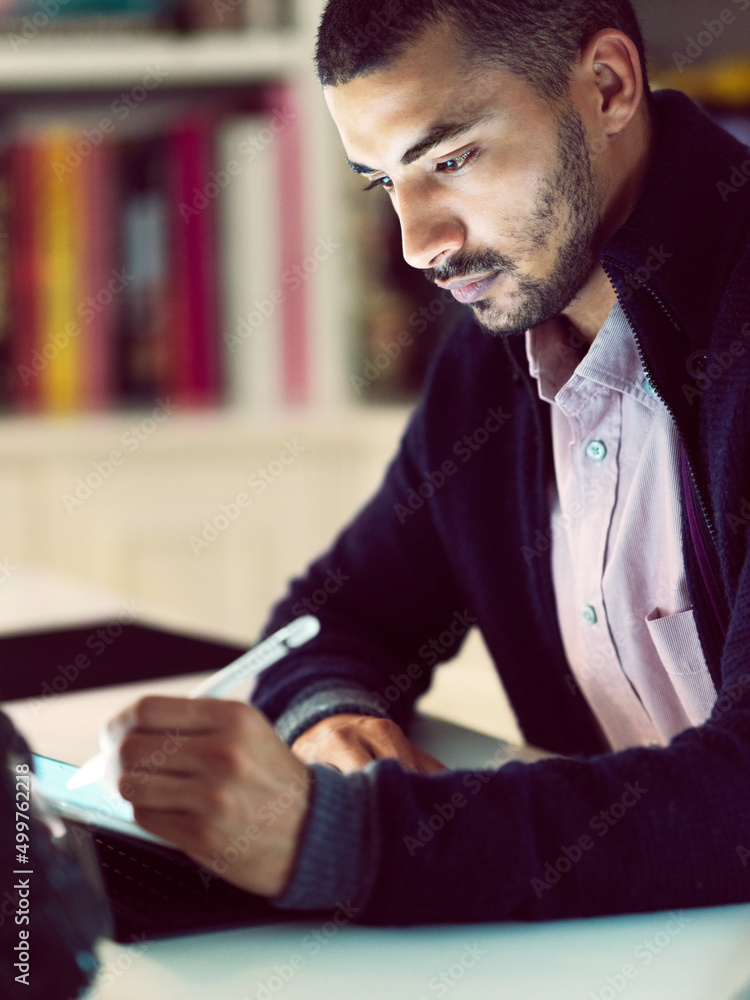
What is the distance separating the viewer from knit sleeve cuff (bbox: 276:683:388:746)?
94 centimetres

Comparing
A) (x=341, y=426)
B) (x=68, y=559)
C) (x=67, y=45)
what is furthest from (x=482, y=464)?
(x=67, y=45)

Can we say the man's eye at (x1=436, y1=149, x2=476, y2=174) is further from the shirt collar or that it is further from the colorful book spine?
the colorful book spine

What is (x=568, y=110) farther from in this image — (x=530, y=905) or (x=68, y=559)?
(x=68, y=559)

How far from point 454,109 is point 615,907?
560 millimetres

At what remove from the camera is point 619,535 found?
3.25 ft

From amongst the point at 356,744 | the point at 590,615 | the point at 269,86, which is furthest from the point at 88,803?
the point at 269,86

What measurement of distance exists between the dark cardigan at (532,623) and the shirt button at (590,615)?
52 mm

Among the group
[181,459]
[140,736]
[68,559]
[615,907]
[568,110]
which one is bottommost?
[68,559]

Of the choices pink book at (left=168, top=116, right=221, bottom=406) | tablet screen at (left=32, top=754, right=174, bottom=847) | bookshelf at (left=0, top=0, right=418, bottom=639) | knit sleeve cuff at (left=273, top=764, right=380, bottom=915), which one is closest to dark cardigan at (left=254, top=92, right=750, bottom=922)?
knit sleeve cuff at (left=273, top=764, right=380, bottom=915)

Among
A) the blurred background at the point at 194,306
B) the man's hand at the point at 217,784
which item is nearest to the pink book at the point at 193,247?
the blurred background at the point at 194,306

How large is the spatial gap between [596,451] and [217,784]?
1.65ft

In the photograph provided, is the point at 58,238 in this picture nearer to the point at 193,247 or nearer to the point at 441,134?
the point at 193,247

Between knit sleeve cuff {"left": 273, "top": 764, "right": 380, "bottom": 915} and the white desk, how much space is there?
20mm

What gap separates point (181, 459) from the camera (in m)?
2.16
